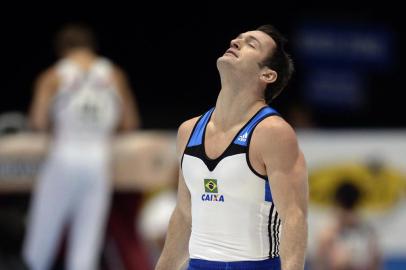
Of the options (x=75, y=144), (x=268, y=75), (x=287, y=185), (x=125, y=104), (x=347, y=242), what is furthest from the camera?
(x=347, y=242)

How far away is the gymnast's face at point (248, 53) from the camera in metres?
3.95

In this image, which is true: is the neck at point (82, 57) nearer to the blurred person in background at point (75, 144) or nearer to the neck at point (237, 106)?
the blurred person in background at point (75, 144)

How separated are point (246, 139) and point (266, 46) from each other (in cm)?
39

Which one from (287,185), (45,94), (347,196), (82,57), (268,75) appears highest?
(82,57)

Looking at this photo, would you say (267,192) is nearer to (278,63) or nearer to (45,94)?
(278,63)

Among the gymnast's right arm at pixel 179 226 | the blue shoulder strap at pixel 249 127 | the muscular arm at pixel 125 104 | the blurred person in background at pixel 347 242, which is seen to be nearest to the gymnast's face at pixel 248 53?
the blue shoulder strap at pixel 249 127

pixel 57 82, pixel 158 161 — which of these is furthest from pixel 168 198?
pixel 57 82

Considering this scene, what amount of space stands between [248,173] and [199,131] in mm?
314

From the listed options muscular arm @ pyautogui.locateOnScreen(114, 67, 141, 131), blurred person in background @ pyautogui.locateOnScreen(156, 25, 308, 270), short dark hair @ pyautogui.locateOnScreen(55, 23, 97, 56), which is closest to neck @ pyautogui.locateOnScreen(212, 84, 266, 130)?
blurred person in background @ pyautogui.locateOnScreen(156, 25, 308, 270)

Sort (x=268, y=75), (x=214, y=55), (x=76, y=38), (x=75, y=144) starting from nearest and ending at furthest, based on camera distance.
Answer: (x=268, y=75)
(x=76, y=38)
(x=75, y=144)
(x=214, y=55)

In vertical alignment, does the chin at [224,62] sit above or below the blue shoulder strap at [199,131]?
above

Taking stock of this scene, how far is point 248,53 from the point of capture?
3988mm

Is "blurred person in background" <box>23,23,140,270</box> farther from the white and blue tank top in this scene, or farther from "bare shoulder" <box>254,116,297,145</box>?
"bare shoulder" <box>254,116,297,145</box>

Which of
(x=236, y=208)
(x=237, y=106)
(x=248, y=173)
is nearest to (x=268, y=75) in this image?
(x=237, y=106)
